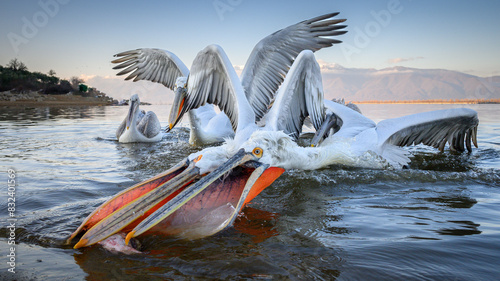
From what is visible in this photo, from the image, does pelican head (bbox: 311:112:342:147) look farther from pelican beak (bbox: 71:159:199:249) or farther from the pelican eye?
pelican beak (bbox: 71:159:199:249)

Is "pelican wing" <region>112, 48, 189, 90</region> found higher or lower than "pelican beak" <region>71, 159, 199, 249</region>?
higher

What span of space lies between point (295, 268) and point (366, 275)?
0.36 m

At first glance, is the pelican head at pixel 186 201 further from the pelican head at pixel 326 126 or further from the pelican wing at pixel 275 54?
the pelican wing at pixel 275 54

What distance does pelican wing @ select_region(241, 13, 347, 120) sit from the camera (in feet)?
20.6

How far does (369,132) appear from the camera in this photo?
4.73 meters

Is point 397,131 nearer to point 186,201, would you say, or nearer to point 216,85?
point 216,85

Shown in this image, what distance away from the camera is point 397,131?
4.74 metres

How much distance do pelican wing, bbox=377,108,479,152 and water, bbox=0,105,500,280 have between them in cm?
62

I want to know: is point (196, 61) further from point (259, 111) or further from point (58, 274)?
point (58, 274)

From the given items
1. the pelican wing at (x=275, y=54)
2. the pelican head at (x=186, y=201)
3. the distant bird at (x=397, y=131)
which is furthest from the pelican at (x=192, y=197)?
the pelican wing at (x=275, y=54)

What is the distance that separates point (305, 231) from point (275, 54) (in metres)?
4.48

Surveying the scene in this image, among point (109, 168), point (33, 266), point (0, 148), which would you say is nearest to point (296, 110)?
point (109, 168)

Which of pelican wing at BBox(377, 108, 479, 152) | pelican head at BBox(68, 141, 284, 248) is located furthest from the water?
pelican wing at BBox(377, 108, 479, 152)

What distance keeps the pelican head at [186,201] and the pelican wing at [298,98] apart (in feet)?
5.31
